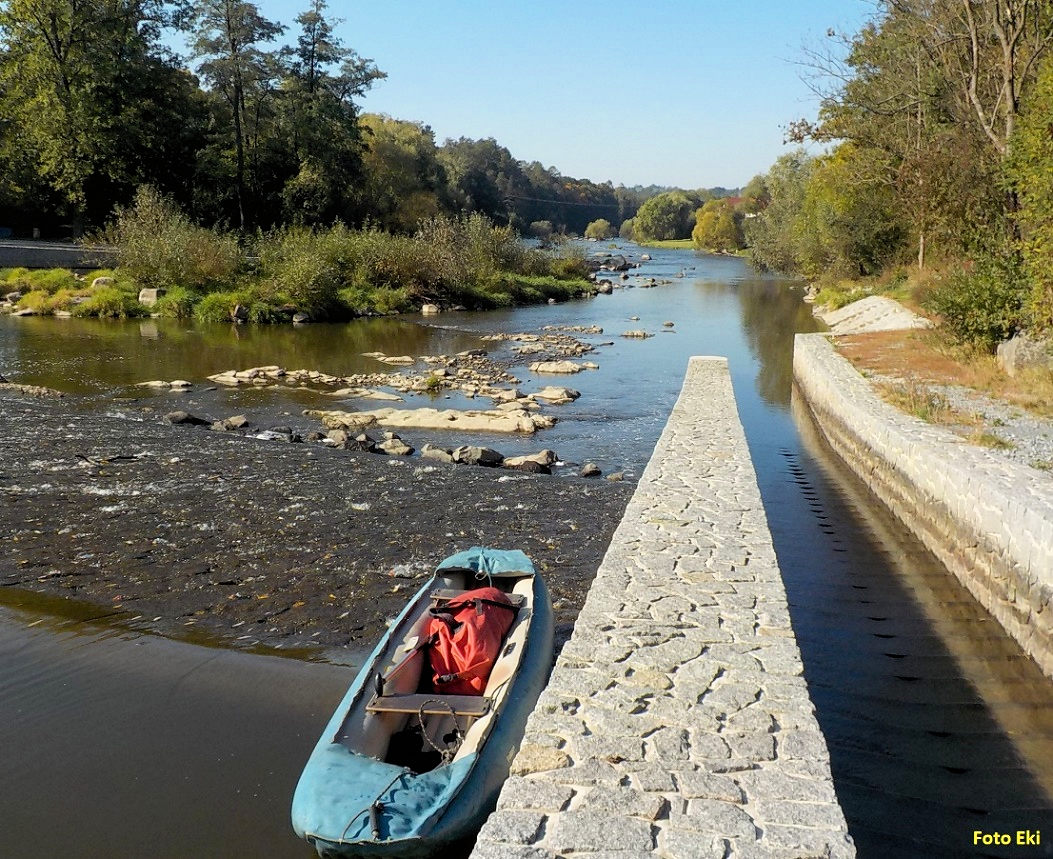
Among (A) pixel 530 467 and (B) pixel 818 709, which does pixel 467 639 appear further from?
(A) pixel 530 467

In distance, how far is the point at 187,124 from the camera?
161 ft

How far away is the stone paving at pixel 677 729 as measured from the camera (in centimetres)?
385

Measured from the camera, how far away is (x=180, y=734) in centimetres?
604

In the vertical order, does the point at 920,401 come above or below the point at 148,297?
below

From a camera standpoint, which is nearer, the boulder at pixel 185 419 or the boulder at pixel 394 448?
the boulder at pixel 394 448

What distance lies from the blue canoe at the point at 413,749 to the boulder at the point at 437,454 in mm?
7189

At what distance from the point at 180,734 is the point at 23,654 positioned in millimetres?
2071

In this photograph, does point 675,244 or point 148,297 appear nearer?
point 148,297

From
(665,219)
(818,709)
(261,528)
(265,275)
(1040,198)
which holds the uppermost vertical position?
(665,219)

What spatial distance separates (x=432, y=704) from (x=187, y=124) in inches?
2018

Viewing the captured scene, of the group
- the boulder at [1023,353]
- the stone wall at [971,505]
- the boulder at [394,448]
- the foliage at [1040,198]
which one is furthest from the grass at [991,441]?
the boulder at [394,448]

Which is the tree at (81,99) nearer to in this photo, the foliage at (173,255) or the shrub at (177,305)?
the foliage at (173,255)

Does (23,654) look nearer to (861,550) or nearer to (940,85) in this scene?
(861,550)

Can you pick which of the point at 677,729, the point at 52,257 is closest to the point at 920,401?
the point at 677,729
